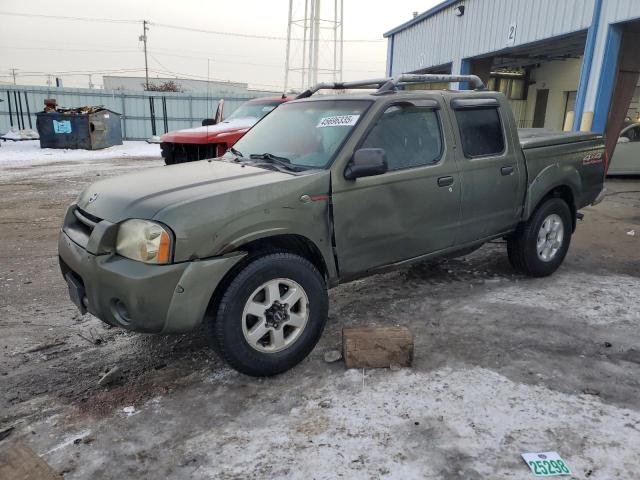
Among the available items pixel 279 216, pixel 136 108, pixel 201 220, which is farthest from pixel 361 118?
pixel 136 108

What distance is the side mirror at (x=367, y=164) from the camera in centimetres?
330

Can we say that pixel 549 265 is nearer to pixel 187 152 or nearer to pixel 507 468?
pixel 507 468

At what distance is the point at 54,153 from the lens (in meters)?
19.8

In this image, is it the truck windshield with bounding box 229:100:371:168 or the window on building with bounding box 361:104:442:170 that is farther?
the window on building with bounding box 361:104:442:170

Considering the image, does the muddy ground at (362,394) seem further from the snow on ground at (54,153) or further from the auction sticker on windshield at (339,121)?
the snow on ground at (54,153)

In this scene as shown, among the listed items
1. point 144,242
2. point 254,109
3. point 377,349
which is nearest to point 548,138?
point 377,349

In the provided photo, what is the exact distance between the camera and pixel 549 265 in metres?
5.22

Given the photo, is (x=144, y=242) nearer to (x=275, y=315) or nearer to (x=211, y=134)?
(x=275, y=315)

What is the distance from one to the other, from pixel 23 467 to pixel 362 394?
5.90 ft

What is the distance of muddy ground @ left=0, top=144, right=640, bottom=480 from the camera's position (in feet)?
8.25

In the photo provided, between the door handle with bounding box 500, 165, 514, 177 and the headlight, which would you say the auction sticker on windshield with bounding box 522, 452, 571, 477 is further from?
the door handle with bounding box 500, 165, 514, 177

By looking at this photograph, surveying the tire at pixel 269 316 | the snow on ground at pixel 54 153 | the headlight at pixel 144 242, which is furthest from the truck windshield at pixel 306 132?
the snow on ground at pixel 54 153

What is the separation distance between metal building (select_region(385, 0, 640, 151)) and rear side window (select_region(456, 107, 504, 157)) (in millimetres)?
6203

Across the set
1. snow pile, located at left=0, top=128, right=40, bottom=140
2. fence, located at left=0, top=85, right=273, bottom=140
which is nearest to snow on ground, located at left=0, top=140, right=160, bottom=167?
snow pile, located at left=0, top=128, right=40, bottom=140
